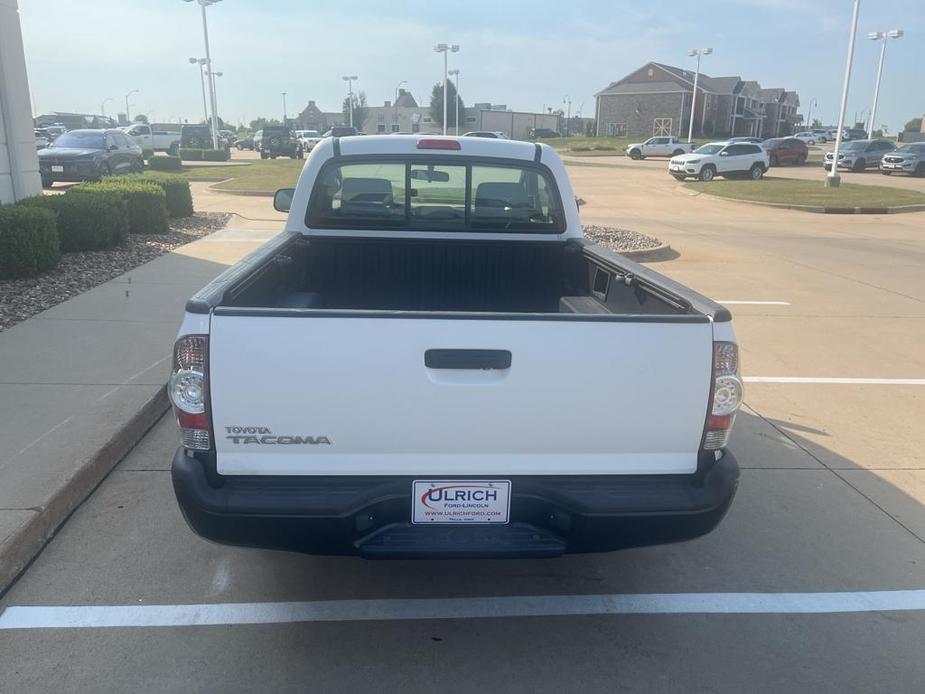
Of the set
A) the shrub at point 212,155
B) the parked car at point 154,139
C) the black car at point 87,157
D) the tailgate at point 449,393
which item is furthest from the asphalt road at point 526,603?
the parked car at point 154,139

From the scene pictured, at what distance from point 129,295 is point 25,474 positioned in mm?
4885

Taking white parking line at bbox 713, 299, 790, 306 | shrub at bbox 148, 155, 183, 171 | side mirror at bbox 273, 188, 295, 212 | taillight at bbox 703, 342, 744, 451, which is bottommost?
white parking line at bbox 713, 299, 790, 306

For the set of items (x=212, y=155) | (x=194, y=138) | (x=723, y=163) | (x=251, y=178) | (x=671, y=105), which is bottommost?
(x=251, y=178)

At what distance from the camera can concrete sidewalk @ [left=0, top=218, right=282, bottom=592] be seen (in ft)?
13.0

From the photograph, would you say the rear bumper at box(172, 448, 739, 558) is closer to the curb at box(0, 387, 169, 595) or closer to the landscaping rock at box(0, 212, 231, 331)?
the curb at box(0, 387, 169, 595)

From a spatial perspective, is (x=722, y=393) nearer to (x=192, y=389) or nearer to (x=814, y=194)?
(x=192, y=389)

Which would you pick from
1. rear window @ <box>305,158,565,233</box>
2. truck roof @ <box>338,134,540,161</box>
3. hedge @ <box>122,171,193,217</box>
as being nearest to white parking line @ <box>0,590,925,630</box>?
rear window @ <box>305,158,565,233</box>

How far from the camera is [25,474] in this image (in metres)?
4.24

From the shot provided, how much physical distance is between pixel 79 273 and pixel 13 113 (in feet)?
9.79

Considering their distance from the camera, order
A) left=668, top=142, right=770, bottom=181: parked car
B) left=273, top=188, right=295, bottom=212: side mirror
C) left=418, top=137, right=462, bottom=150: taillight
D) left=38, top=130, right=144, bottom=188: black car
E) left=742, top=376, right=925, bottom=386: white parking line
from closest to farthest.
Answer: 1. left=418, top=137, right=462, bottom=150: taillight
2. left=273, top=188, right=295, bottom=212: side mirror
3. left=742, top=376, right=925, bottom=386: white parking line
4. left=38, top=130, right=144, bottom=188: black car
5. left=668, top=142, right=770, bottom=181: parked car

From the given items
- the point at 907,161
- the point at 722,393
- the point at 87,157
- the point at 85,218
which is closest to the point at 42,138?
the point at 87,157

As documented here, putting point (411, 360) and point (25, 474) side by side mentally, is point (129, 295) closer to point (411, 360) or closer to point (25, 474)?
point (25, 474)

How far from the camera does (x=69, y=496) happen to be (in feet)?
13.6

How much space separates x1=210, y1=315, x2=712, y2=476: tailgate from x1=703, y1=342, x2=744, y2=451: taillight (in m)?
0.06
